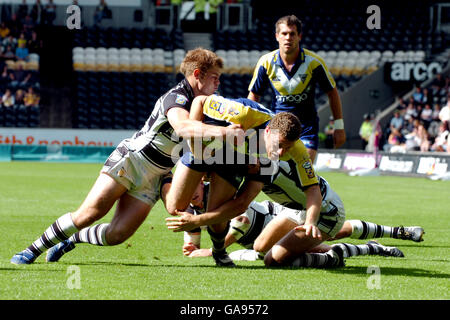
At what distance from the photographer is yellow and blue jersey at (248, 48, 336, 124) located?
9.05 meters

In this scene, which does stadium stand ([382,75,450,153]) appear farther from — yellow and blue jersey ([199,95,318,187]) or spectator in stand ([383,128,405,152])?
yellow and blue jersey ([199,95,318,187])

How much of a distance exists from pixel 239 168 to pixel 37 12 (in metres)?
32.8

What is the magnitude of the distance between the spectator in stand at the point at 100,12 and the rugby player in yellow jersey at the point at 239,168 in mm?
32415

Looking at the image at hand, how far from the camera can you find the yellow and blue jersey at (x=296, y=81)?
29.7 ft

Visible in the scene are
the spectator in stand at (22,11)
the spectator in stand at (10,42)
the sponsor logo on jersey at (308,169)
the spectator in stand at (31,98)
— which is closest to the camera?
the sponsor logo on jersey at (308,169)

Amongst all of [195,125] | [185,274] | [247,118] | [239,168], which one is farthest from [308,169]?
[185,274]

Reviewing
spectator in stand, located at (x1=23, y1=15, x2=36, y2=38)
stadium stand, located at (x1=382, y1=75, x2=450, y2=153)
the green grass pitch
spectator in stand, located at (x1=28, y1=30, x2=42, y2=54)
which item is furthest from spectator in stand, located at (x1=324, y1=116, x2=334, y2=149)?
the green grass pitch

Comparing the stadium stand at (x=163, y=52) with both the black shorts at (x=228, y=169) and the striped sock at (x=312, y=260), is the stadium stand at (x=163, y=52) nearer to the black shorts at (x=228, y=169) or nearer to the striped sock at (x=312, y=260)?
the striped sock at (x=312, y=260)

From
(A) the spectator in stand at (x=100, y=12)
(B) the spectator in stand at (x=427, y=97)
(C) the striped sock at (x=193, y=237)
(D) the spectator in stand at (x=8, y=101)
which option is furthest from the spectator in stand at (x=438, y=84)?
(C) the striped sock at (x=193, y=237)

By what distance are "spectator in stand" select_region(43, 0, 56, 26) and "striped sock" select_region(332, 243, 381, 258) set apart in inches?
1234

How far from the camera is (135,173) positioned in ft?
22.6

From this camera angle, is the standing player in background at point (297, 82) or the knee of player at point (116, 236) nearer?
the knee of player at point (116, 236)
